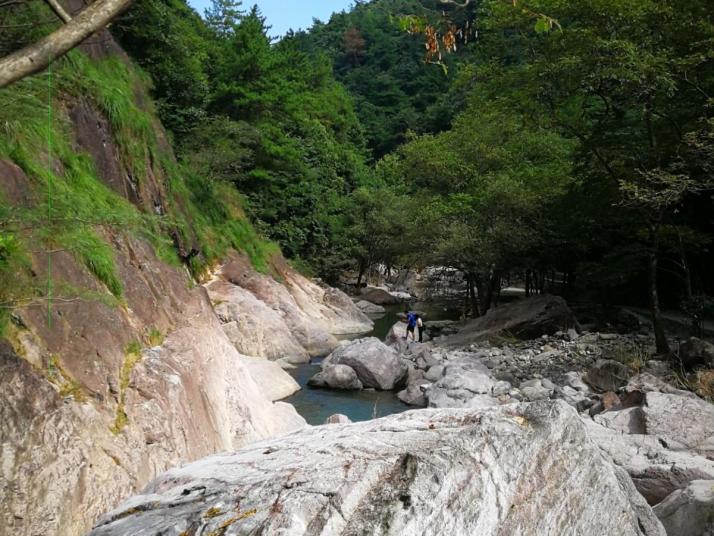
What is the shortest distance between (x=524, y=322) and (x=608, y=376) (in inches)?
288

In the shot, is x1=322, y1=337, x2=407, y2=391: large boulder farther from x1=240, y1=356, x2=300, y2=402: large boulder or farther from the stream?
x1=240, y1=356, x2=300, y2=402: large boulder

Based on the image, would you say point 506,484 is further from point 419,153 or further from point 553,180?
point 419,153

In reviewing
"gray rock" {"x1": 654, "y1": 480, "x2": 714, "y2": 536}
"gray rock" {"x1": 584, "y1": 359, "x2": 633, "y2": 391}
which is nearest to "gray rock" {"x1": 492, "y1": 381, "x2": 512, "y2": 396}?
"gray rock" {"x1": 584, "y1": 359, "x2": 633, "y2": 391}

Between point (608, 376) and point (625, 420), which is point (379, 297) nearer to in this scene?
point (608, 376)

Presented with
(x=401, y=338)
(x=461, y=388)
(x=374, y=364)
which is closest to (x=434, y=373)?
(x=374, y=364)

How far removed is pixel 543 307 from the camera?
21703 millimetres

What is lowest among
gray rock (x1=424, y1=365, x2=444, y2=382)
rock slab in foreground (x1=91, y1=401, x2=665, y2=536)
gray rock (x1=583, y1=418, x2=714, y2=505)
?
gray rock (x1=424, y1=365, x2=444, y2=382)

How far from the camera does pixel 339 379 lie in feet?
51.5

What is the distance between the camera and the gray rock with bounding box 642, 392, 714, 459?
8.44 metres

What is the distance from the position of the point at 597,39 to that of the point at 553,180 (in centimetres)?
1230

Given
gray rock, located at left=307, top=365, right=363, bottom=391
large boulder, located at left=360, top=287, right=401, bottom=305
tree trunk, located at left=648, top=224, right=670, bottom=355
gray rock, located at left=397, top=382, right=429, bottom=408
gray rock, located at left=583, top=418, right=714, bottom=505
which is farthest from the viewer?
large boulder, located at left=360, top=287, right=401, bottom=305

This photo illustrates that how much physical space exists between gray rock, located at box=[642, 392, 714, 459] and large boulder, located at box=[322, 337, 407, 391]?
748 centimetres

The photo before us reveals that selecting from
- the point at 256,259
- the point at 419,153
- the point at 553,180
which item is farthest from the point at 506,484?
the point at 419,153

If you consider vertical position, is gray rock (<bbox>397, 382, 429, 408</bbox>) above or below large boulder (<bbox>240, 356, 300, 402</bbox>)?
below
